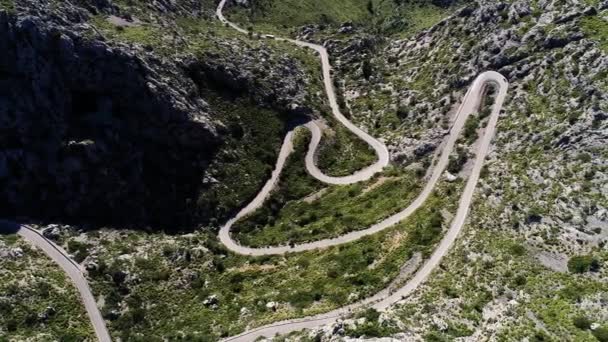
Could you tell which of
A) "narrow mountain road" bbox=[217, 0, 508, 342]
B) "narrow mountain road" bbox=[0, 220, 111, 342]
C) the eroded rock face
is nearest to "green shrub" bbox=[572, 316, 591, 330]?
"narrow mountain road" bbox=[217, 0, 508, 342]

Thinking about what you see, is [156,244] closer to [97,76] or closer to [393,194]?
[97,76]

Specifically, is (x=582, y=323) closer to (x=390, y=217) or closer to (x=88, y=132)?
(x=390, y=217)

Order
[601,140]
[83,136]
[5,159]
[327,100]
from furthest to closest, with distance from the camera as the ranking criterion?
→ [327,100] < [83,136] < [5,159] < [601,140]

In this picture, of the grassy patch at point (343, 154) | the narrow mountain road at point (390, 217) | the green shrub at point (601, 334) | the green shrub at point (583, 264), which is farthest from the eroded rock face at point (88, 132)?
the green shrub at point (601, 334)

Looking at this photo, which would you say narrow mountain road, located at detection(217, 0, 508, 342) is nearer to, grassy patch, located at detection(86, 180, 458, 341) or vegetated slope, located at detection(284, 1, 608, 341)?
grassy patch, located at detection(86, 180, 458, 341)

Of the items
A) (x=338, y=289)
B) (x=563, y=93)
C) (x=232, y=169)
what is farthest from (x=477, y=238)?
(x=232, y=169)
